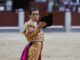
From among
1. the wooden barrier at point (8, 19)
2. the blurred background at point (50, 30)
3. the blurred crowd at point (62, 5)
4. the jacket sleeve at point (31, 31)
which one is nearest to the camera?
the jacket sleeve at point (31, 31)

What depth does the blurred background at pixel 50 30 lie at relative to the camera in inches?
296

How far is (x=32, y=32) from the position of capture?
11.8 feet

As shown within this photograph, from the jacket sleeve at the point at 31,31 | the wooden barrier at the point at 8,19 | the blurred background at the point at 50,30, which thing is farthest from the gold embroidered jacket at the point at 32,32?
the wooden barrier at the point at 8,19

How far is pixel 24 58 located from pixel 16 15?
10022 mm

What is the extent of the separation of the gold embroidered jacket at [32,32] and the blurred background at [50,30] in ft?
7.50

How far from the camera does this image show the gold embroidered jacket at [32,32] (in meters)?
3.60

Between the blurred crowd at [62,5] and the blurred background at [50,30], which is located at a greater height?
the blurred crowd at [62,5]

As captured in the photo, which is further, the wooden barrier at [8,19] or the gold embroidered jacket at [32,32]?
the wooden barrier at [8,19]

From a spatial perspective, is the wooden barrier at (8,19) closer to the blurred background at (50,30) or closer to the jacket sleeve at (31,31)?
the blurred background at (50,30)

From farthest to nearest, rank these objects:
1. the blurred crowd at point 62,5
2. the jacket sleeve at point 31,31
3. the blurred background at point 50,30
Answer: the blurred crowd at point 62,5, the blurred background at point 50,30, the jacket sleeve at point 31,31

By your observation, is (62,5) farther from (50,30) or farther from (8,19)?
(8,19)

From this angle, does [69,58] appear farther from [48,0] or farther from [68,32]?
[48,0]

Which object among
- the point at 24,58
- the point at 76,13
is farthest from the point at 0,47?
the point at 76,13

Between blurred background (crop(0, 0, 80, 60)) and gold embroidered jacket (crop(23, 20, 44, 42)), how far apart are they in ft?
7.50
